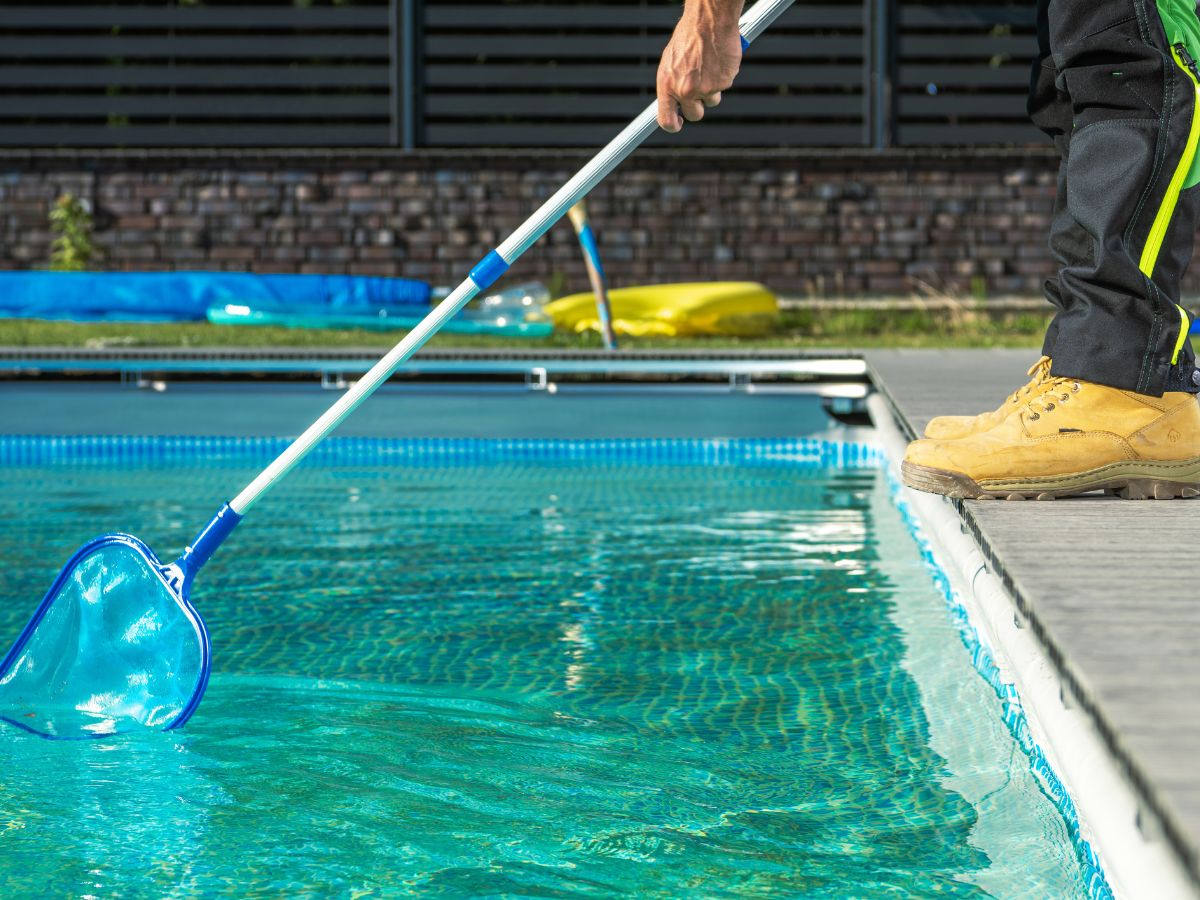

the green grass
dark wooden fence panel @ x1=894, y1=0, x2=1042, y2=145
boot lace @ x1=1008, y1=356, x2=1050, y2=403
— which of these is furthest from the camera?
dark wooden fence panel @ x1=894, y1=0, x2=1042, y2=145

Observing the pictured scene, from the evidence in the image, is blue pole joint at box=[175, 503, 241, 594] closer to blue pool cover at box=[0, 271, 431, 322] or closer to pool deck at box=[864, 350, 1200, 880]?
pool deck at box=[864, 350, 1200, 880]

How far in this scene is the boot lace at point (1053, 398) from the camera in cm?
274

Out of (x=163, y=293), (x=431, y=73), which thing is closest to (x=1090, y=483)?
(x=163, y=293)

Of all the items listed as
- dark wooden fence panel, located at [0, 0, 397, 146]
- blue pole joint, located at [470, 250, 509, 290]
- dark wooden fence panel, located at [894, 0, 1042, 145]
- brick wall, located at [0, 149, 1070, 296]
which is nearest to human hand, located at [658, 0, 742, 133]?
blue pole joint, located at [470, 250, 509, 290]

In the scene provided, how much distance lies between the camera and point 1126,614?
1.84 m

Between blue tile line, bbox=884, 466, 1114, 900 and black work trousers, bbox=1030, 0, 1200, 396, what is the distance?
0.60 meters

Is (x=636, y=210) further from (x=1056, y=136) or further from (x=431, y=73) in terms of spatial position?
(x=1056, y=136)

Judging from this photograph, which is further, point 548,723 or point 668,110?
point 548,723

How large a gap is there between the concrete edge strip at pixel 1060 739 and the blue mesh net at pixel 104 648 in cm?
138

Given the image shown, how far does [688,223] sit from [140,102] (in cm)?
444

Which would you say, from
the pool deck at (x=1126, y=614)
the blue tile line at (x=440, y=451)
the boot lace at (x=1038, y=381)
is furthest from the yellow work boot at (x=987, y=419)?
the blue tile line at (x=440, y=451)

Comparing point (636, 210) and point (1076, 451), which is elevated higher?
point (636, 210)

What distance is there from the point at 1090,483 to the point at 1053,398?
0.16 m

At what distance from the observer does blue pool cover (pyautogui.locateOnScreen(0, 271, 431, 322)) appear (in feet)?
33.2
